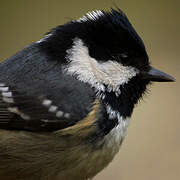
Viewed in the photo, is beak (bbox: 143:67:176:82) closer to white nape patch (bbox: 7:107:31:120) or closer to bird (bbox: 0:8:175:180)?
bird (bbox: 0:8:175:180)

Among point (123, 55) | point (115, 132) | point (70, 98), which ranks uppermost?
point (123, 55)

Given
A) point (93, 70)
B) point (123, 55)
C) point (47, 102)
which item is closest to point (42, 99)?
point (47, 102)

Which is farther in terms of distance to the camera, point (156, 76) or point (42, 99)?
point (156, 76)

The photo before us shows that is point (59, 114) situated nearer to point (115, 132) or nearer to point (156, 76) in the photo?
point (115, 132)

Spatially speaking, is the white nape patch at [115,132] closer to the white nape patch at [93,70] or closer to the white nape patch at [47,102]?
the white nape patch at [93,70]

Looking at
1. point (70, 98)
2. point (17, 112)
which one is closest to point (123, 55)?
point (70, 98)

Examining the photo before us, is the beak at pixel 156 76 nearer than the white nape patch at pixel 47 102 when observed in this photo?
No

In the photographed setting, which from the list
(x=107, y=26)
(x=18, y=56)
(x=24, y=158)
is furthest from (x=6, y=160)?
(x=107, y=26)

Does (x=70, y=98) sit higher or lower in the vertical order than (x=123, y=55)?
lower

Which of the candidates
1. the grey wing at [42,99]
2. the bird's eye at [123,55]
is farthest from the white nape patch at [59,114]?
the bird's eye at [123,55]
